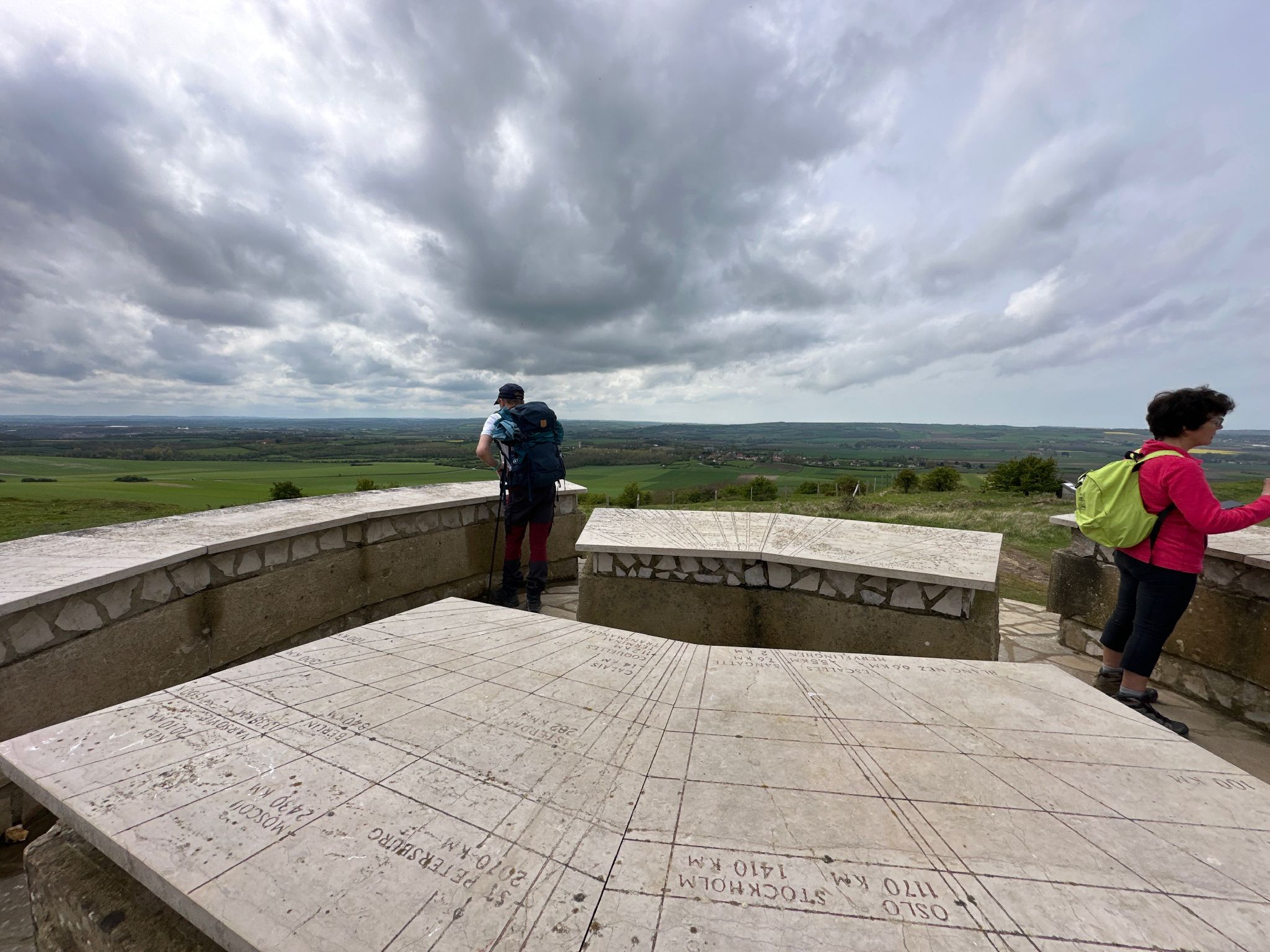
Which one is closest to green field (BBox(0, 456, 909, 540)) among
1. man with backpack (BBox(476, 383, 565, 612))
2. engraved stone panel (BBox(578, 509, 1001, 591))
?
man with backpack (BBox(476, 383, 565, 612))

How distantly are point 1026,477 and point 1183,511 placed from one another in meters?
31.2

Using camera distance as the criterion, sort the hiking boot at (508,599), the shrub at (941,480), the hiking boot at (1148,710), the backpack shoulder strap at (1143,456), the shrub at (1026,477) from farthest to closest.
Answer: the shrub at (941,480)
the shrub at (1026,477)
the hiking boot at (508,599)
the hiking boot at (1148,710)
the backpack shoulder strap at (1143,456)

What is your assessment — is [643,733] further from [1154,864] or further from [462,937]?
[1154,864]

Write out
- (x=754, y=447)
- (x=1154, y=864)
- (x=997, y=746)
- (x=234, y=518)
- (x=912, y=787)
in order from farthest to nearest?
(x=754, y=447), (x=234, y=518), (x=997, y=746), (x=912, y=787), (x=1154, y=864)

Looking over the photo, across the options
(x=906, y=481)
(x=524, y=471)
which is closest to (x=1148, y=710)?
(x=524, y=471)

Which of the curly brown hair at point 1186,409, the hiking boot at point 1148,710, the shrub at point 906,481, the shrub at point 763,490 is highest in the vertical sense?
the curly brown hair at point 1186,409

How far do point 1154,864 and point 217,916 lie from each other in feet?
7.06

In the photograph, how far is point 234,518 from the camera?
402cm

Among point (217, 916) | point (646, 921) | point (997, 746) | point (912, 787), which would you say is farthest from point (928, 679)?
point (217, 916)

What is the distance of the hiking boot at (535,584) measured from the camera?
4676mm

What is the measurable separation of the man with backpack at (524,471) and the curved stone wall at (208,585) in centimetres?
69

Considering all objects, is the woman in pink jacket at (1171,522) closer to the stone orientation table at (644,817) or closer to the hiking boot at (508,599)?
the stone orientation table at (644,817)

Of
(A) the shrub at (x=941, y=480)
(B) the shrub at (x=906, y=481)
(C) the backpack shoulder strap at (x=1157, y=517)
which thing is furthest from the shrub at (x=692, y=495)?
(C) the backpack shoulder strap at (x=1157, y=517)

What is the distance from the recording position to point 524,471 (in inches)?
178
